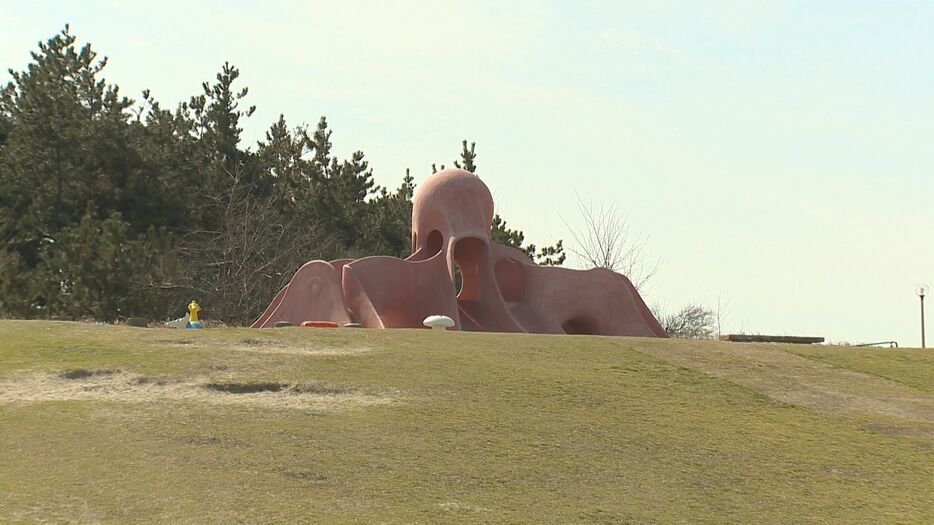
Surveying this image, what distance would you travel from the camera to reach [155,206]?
33.6 metres

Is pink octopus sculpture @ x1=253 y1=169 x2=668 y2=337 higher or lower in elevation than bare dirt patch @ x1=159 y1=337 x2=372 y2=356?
higher

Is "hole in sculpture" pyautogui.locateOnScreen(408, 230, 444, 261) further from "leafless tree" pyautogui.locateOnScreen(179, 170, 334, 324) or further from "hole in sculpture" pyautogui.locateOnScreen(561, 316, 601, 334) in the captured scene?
"leafless tree" pyautogui.locateOnScreen(179, 170, 334, 324)

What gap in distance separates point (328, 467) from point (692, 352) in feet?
24.3

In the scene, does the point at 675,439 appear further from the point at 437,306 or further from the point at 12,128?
the point at 12,128

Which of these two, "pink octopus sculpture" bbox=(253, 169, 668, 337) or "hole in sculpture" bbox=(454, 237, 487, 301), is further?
"hole in sculpture" bbox=(454, 237, 487, 301)

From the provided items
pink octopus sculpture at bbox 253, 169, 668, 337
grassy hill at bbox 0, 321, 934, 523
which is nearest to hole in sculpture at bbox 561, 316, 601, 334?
pink octopus sculpture at bbox 253, 169, 668, 337

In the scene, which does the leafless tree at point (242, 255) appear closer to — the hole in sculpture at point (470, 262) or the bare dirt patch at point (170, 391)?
the hole in sculpture at point (470, 262)

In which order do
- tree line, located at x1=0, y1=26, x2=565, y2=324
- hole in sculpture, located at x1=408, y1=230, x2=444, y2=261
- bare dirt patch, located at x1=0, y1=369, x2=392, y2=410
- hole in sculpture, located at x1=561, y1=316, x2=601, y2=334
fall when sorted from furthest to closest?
tree line, located at x1=0, y1=26, x2=565, y2=324 → hole in sculpture, located at x1=408, y1=230, x2=444, y2=261 → hole in sculpture, located at x1=561, y1=316, x2=601, y2=334 → bare dirt patch, located at x1=0, y1=369, x2=392, y2=410

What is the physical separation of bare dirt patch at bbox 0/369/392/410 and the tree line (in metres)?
15.9

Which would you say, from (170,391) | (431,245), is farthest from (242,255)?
(170,391)

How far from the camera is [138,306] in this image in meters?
28.3

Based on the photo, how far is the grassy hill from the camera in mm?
8711

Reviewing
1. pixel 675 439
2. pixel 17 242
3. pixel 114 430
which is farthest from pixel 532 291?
pixel 17 242

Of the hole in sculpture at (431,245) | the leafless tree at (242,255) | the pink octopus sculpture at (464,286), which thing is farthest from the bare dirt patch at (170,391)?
the leafless tree at (242,255)
